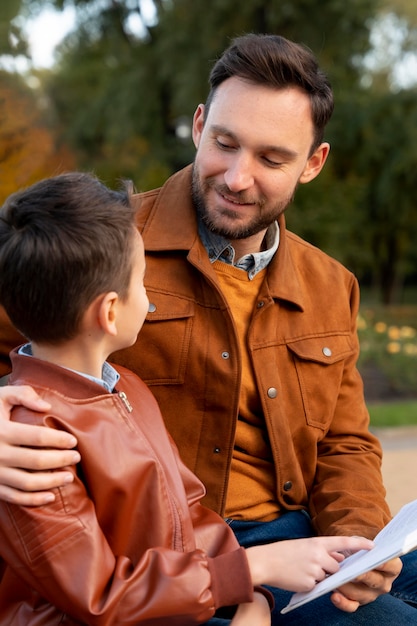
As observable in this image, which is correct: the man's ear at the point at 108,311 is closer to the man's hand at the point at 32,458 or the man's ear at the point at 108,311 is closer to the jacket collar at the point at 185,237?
the man's hand at the point at 32,458

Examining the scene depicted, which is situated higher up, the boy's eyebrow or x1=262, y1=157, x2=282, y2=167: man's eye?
the boy's eyebrow

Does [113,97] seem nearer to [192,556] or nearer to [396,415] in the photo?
[396,415]

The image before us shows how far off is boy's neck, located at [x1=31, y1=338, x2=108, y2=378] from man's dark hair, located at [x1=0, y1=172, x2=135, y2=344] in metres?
0.02

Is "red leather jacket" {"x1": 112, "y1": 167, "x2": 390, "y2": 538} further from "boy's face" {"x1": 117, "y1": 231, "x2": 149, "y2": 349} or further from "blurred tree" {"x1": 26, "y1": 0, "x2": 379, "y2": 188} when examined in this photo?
"blurred tree" {"x1": 26, "y1": 0, "x2": 379, "y2": 188}

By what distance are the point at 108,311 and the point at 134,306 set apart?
0.08 m

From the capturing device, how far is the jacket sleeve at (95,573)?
1.43 metres

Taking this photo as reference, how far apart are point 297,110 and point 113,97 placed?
14.2 meters

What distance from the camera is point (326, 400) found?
236cm

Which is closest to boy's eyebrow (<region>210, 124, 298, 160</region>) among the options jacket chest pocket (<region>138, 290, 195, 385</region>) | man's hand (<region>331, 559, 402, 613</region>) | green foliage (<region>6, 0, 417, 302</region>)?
jacket chest pocket (<region>138, 290, 195, 385</region>)

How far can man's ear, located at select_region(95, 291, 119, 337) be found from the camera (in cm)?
158

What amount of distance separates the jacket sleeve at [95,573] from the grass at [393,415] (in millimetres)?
4883

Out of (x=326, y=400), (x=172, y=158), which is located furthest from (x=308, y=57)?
(x=172, y=158)

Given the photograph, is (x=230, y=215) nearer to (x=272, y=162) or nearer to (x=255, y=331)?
(x=272, y=162)

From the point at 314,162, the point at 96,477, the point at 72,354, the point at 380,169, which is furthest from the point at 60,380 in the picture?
the point at 380,169
